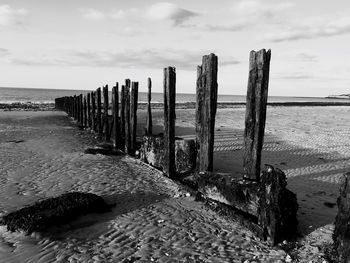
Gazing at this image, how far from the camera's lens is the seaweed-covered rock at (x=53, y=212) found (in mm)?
5000

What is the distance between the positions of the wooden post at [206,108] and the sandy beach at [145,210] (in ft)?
2.99

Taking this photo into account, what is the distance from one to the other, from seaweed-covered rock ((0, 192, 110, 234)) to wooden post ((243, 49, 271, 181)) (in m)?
2.64

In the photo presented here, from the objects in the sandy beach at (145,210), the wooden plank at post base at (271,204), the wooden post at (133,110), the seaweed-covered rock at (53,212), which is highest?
the wooden post at (133,110)

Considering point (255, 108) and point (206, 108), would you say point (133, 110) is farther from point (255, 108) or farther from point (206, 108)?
point (255, 108)

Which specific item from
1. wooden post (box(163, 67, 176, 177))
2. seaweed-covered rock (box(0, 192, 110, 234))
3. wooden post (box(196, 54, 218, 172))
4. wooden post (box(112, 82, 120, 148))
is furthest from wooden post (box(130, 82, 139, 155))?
seaweed-covered rock (box(0, 192, 110, 234))

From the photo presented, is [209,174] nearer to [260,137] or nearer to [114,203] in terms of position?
[260,137]

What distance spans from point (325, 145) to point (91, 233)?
10.7 metres

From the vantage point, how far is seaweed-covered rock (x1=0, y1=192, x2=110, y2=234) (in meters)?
5.00

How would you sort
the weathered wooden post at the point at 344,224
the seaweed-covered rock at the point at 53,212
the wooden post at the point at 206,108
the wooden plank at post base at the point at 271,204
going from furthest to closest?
the wooden post at the point at 206,108, the seaweed-covered rock at the point at 53,212, the wooden plank at post base at the point at 271,204, the weathered wooden post at the point at 344,224

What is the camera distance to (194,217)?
576 cm

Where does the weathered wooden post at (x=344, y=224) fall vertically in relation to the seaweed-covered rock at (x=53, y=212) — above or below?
above

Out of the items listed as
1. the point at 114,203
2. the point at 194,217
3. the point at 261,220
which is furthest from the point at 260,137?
the point at 114,203

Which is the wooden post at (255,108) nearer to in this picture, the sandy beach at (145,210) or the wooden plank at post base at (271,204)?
the wooden plank at post base at (271,204)

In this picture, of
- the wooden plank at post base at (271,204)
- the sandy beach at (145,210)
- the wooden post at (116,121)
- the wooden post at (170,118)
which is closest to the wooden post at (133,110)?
the sandy beach at (145,210)
